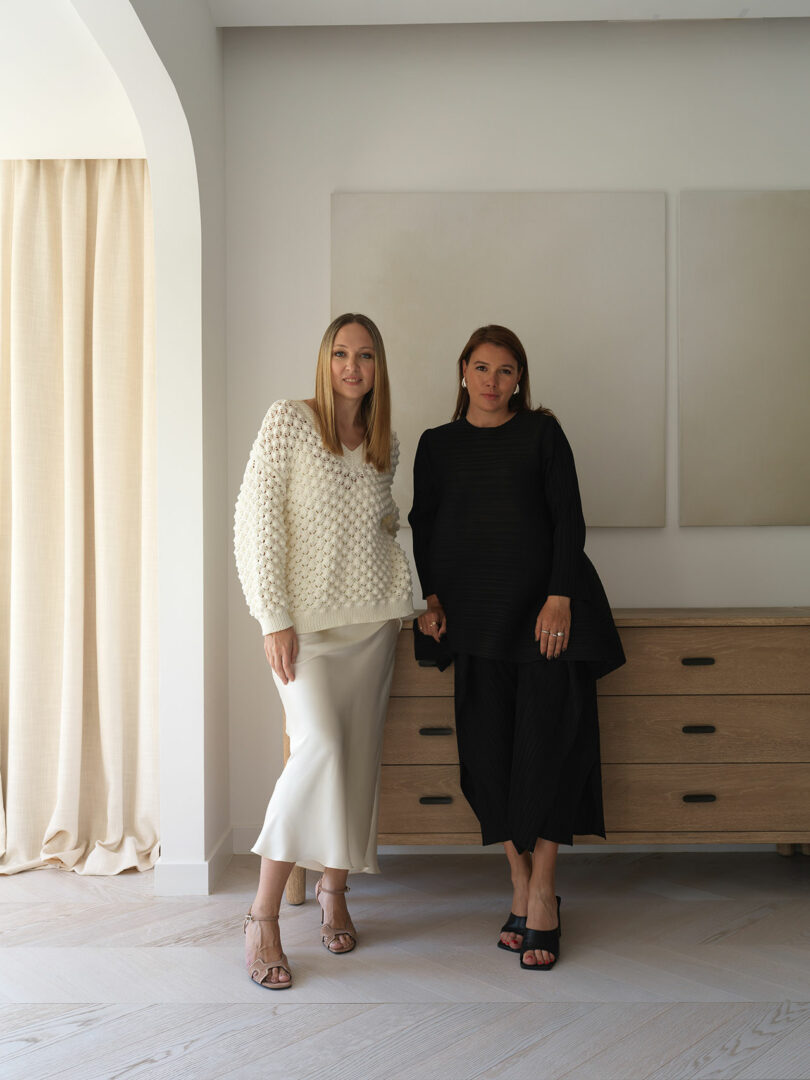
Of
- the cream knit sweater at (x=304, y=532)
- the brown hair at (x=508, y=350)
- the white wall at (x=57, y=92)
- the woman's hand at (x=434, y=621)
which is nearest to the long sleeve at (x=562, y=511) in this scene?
the brown hair at (x=508, y=350)

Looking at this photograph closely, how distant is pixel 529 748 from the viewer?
7.07 ft

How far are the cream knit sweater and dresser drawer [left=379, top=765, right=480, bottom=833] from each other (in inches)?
22.4

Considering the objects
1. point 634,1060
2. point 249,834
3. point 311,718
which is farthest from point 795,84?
point 249,834

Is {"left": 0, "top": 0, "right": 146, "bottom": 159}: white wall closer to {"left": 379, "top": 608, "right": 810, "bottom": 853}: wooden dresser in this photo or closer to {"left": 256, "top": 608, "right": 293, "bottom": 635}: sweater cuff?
{"left": 256, "top": 608, "right": 293, "bottom": 635}: sweater cuff

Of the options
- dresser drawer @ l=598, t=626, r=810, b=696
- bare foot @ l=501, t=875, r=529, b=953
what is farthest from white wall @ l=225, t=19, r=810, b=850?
bare foot @ l=501, t=875, r=529, b=953

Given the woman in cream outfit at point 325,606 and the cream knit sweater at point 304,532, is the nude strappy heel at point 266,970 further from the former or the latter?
the cream knit sweater at point 304,532

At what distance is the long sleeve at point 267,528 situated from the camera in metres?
2.01

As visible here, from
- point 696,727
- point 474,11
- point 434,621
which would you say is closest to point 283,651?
point 434,621

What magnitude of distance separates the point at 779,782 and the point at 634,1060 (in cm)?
102

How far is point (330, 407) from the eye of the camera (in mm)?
2105

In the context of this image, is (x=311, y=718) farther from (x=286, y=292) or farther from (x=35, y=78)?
(x=35, y=78)

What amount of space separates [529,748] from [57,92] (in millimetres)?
2346

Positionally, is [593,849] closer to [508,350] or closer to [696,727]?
[696,727]

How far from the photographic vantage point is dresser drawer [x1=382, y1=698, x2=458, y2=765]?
2.43m
